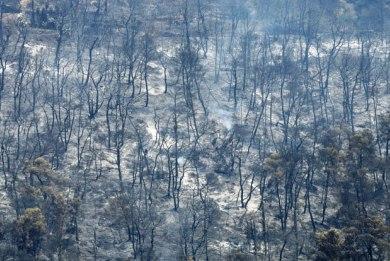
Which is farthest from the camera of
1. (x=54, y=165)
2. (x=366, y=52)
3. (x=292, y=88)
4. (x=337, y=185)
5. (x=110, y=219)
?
(x=366, y=52)

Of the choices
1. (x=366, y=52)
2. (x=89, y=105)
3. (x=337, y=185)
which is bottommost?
(x=337, y=185)

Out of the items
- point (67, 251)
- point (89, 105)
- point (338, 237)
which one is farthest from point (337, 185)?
point (89, 105)

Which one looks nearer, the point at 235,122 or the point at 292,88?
the point at 235,122

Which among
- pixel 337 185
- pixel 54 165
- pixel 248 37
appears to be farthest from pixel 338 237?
pixel 248 37

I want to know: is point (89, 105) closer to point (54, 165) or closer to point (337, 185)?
point (54, 165)

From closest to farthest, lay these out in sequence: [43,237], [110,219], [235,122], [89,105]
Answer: [43,237] → [110,219] → [89,105] → [235,122]

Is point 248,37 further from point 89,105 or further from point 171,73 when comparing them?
point 89,105

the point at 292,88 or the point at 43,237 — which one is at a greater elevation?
the point at 292,88

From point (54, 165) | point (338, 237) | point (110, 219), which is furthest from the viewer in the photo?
point (54, 165)

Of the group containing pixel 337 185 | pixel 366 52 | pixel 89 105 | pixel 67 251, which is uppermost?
pixel 366 52
